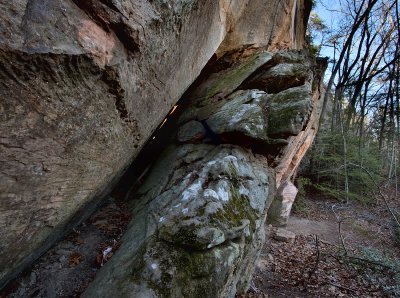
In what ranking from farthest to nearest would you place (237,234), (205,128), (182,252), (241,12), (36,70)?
1. (241,12)
2. (205,128)
3. (237,234)
4. (182,252)
5. (36,70)

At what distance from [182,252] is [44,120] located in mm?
2291

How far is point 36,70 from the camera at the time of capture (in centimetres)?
235

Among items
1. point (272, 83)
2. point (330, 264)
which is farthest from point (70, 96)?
point (330, 264)

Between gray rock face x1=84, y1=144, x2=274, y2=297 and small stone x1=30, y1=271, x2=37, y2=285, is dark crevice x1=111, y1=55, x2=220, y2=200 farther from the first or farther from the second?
small stone x1=30, y1=271, x2=37, y2=285

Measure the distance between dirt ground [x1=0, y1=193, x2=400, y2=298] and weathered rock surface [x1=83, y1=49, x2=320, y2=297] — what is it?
22.0 inches

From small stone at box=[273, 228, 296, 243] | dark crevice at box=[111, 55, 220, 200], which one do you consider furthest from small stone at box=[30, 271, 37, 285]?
small stone at box=[273, 228, 296, 243]

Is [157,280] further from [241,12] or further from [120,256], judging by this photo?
[241,12]

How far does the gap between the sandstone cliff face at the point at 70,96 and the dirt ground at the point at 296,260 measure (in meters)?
0.34

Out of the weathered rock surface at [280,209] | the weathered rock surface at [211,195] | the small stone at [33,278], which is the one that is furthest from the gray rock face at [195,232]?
the weathered rock surface at [280,209]

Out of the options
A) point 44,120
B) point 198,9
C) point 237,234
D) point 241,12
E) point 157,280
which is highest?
point 241,12

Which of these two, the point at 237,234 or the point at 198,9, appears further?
the point at 198,9

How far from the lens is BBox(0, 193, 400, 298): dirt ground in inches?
149

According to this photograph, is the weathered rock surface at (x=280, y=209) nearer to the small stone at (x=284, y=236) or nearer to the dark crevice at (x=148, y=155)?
the small stone at (x=284, y=236)

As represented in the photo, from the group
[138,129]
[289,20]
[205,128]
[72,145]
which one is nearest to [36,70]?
[72,145]
